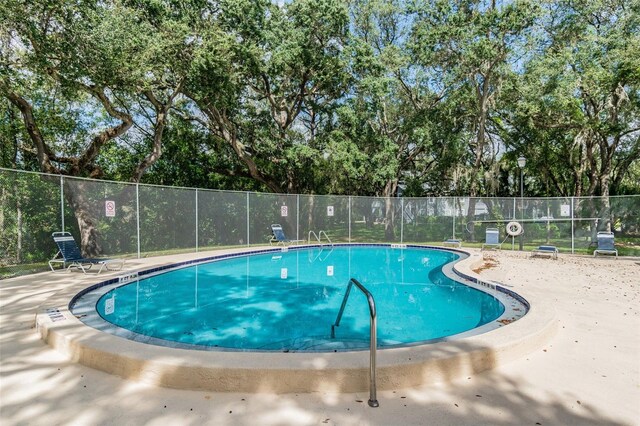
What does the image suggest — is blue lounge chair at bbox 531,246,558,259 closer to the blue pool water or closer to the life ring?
the life ring

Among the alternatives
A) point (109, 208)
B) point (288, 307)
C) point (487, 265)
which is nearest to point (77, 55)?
point (109, 208)

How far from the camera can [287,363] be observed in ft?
8.23

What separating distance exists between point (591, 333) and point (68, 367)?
16.3 feet

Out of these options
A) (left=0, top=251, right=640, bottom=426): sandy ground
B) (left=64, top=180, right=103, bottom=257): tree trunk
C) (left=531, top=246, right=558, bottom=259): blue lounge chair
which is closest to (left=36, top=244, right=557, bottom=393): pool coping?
(left=0, top=251, right=640, bottom=426): sandy ground

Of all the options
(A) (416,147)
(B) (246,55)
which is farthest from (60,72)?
(A) (416,147)

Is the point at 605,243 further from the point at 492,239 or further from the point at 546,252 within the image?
the point at 492,239

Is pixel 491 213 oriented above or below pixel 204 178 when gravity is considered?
below

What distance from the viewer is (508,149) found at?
1891 cm

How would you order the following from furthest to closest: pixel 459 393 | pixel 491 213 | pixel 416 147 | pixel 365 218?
pixel 416 147 < pixel 365 218 < pixel 491 213 < pixel 459 393

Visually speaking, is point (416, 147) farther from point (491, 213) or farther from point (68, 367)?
point (68, 367)

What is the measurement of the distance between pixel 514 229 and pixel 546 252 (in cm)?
187

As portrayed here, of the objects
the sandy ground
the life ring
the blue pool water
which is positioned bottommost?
the blue pool water

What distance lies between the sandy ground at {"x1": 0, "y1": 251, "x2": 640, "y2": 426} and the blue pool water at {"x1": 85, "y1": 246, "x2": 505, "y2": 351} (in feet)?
2.76

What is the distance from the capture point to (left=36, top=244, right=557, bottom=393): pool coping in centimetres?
244
